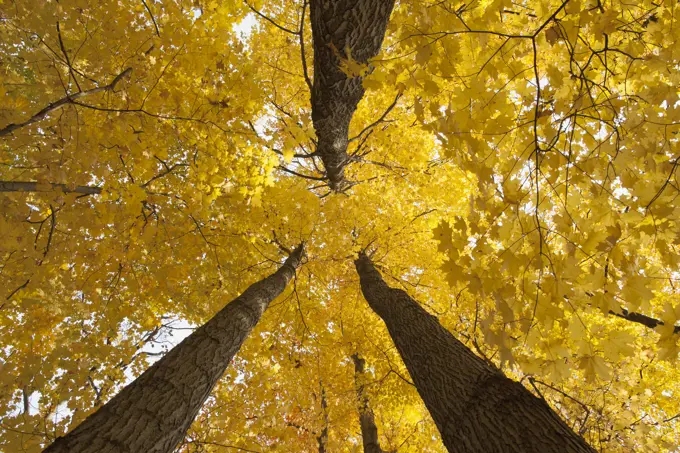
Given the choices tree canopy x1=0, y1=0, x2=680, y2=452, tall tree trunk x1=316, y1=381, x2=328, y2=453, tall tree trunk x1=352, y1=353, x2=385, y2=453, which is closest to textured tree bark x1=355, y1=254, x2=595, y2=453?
tree canopy x1=0, y1=0, x2=680, y2=452

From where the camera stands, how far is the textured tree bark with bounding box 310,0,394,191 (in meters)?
2.49

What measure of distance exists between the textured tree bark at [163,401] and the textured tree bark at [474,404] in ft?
5.59

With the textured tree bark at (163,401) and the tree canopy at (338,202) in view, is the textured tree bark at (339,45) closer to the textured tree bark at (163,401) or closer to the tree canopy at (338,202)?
the tree canopy at (338,202)

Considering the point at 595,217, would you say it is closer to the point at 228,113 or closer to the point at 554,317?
the point at 554,317

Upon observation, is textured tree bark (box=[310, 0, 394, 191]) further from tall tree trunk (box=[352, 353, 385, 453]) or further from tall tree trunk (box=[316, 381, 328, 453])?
tall tree trunk (box=[316, 381, 328, 453])

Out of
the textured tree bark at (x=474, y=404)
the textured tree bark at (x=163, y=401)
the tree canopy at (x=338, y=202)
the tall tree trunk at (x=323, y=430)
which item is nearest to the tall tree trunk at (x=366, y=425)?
the tree canopy at (x=338, y=202)

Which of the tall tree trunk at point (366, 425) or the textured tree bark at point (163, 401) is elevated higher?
the tall tree trunk at point (366, 425)

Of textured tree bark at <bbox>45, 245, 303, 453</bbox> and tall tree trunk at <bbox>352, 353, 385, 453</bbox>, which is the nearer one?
textured tree bark at <bbox>45, 245, 303, 453</bbox>

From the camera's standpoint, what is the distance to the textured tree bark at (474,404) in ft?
5.14

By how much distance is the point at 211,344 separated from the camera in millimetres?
2826

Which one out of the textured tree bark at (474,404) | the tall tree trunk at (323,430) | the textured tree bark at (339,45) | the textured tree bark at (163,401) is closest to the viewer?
the textured tree bark at (474,404)

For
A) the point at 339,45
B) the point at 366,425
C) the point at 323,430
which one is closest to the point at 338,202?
the point at 339,45

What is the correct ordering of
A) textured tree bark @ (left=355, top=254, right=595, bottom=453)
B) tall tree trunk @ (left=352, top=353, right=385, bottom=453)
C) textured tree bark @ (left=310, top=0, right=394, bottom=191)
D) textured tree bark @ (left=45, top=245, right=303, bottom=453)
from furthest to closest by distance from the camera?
tall tree trunk @ (left=352, top=353, right=385, bottom=453), textured tree bark @ (left=310, top=0, right=394, bottom=191), textured tree bark @ (left=45, top=245, right=303, bottom=453), textured tree bark @ (left=355, top=254, right=595, bottom=453)

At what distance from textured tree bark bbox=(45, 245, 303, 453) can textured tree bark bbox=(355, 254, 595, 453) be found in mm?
1703
